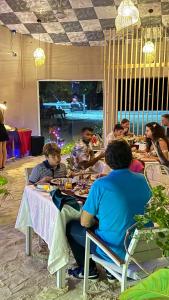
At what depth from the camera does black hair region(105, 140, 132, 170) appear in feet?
7.87

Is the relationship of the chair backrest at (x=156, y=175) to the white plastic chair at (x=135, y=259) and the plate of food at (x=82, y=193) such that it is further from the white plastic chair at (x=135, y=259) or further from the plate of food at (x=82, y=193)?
the white plastic chair at (x=135, y=259)

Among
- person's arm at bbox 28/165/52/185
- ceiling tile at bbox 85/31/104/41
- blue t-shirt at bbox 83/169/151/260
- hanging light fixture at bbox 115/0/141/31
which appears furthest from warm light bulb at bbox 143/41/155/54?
blue t-shirt at bbox 83/169/151/260

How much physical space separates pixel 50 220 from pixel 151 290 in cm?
189

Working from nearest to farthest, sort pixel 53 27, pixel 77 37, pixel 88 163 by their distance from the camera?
pixel 88 163 → pixel 53 27 → pixel 77 37

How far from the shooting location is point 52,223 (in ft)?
8.93

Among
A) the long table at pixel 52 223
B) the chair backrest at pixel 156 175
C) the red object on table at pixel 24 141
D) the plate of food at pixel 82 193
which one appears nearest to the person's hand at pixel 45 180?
the long table at pixel 52 223

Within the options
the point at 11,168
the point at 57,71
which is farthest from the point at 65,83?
the point at 11,168

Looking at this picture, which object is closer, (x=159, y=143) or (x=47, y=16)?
(x=159, y=143)

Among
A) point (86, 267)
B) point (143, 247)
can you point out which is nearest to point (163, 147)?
point (86, 267)

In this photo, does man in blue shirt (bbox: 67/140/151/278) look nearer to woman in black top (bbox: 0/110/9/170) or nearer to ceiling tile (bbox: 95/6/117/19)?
woman in black top (bbox: 0/110/9/170)

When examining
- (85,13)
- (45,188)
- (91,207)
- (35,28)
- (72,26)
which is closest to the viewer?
(91,207)

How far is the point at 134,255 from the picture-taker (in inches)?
82.0

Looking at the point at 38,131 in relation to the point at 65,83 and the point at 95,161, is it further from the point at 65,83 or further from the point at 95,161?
the point at 95,161

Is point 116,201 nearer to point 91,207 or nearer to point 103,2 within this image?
point 91,207
